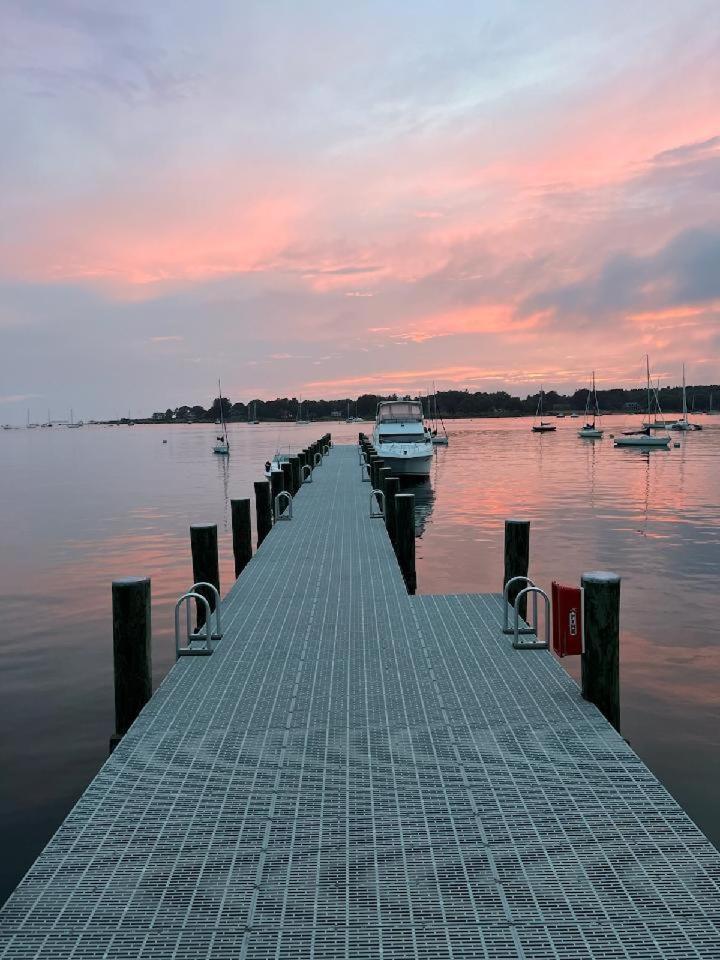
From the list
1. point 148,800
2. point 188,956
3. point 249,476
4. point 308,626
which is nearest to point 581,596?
point 308,626

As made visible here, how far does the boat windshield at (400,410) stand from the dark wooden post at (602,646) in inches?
1352

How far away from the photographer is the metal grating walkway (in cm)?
401

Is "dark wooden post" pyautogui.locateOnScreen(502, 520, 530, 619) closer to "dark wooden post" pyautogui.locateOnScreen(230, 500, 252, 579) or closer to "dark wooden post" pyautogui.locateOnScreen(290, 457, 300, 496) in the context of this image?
"dark wooden post" pyautogui.locateOnScreen(230, 500, 252, 579)

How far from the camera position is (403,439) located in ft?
129

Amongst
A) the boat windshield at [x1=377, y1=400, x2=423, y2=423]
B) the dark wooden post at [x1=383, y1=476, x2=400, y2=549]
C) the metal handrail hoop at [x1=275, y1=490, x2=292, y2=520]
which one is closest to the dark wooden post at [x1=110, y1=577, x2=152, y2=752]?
the dark wooden post at [x1=383, y1=476, x2=400, y2=549]

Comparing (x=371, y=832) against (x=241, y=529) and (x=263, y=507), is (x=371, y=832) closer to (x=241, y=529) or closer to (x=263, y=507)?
(x=241, y=529)

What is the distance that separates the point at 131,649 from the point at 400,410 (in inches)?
1386

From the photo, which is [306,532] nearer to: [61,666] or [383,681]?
[61,666]

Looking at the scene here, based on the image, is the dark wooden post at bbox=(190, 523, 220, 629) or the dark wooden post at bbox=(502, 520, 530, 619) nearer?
the dark wooden post at bbox=(502, 520, 530, 619)

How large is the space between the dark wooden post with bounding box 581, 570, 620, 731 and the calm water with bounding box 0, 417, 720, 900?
1.96m

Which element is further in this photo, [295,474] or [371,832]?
[295,474]

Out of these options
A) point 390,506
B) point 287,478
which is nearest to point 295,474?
point 287,478

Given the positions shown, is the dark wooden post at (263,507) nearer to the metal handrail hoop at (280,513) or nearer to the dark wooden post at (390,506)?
the metal handrail hoop at (280,513)

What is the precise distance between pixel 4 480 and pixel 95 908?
63.1 m
